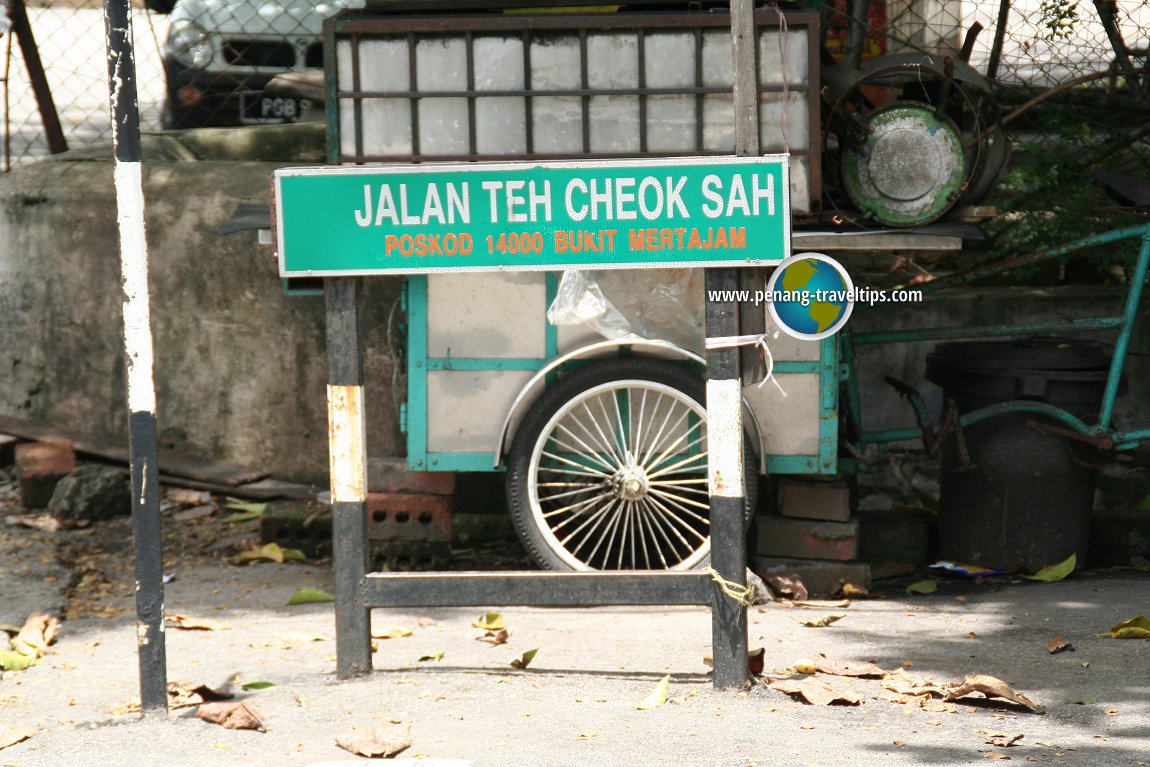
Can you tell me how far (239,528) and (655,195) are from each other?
3.24 m

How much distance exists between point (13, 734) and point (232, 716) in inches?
24.1

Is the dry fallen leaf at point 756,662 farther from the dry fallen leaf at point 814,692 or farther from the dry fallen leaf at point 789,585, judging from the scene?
the dry fallen leaf at point 789,585

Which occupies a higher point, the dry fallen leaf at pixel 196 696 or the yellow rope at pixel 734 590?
the yellow rope at pixel 734 590

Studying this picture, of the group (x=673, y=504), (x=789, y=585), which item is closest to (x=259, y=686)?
(x=673, y=504)

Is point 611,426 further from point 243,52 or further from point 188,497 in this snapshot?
point 243,52

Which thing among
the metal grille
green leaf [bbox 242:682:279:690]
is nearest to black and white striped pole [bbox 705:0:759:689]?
the metal grille

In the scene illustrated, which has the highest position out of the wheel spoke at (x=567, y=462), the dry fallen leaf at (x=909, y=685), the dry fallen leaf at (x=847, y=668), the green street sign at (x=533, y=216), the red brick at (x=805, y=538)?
the green street sign at (x=533, y=216)

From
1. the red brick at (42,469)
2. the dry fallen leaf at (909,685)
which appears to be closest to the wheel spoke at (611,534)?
the dry fallen leaf at (909,685)

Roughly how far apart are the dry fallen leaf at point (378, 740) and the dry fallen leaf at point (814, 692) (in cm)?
113

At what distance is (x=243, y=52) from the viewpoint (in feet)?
23.8

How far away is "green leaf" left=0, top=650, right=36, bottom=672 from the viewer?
14.9 feet

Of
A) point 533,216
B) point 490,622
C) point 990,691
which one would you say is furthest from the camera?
point 490,622

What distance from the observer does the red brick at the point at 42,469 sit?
642 cm

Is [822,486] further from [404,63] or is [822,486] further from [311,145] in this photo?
[311,145]
